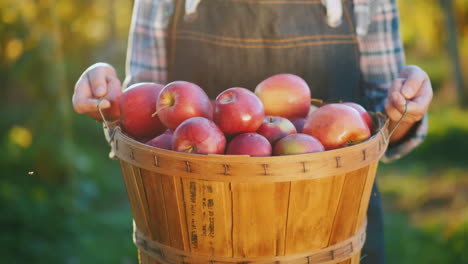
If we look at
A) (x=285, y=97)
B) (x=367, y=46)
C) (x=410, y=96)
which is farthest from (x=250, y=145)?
(x=367, y=46)

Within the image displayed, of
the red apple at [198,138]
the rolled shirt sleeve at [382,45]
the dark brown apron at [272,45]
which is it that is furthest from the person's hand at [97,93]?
the rolled shirt sleeve at [382,45]

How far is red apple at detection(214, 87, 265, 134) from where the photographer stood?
150 cm

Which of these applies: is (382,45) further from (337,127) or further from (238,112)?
(238,112)

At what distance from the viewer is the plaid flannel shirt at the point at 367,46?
6.81 feet

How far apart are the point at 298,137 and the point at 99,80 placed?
73 centimetres

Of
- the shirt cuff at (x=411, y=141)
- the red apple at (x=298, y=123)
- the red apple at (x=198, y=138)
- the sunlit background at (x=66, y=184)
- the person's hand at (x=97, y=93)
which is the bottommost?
the sunlit background at (x=66, y=184)

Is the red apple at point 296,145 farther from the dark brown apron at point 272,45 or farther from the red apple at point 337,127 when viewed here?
the dark brown apron at point 272,45

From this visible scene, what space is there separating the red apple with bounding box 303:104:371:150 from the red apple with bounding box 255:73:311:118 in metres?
0.17

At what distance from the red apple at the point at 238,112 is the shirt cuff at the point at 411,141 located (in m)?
0.73

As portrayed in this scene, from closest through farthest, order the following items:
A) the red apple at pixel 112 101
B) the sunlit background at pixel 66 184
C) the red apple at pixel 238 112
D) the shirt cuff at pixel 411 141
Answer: the red apple at pixel 238 112 → the red apple at pixel 112 101 → the shirt cuff at pixel 411 141 → the sunlit background at pixel 66 184

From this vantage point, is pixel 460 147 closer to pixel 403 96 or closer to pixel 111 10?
pixel 403 96

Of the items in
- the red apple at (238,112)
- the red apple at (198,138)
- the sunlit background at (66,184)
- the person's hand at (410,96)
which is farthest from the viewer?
the sunlit background at (66,184)

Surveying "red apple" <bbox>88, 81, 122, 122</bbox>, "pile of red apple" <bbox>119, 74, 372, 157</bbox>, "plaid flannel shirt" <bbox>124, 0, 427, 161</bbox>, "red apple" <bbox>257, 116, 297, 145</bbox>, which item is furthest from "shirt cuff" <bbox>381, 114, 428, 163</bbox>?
"red apple" <bbox>88, 81, 122, 122</bbox>

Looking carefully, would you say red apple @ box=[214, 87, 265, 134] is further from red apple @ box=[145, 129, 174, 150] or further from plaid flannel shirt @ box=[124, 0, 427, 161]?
plaid flannel shirt @ box=[124, 0, 427, 161]
